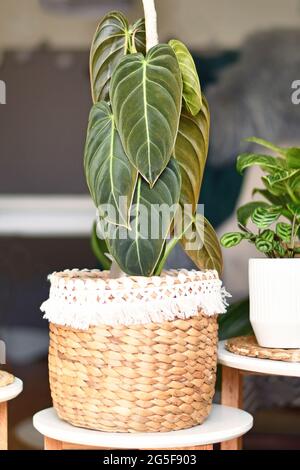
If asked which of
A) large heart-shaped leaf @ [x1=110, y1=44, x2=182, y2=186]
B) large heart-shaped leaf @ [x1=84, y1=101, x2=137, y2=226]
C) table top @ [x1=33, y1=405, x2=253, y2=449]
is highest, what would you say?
large heart-shaped leaf @ [x1=110, y1=44, x2=182, y2=186]

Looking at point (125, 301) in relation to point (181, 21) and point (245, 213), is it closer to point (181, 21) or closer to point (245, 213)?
point (245, 213)

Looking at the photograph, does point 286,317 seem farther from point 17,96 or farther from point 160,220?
point 17,96

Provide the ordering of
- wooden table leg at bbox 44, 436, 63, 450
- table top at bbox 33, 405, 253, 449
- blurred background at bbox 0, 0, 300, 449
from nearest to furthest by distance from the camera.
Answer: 1. table top at bbox 33, 405, 253, 449
2. wooden table leg at bbox 44, 436, 63, 450
3. blurred background at bbox 0, 0, 300, 449

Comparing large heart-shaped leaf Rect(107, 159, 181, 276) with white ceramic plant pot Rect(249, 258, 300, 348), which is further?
white ceramic plant pot Rect(249, 258, 300, 348)

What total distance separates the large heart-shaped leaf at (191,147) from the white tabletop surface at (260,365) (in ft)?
1.18

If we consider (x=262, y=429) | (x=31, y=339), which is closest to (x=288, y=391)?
(x=262, y=429)

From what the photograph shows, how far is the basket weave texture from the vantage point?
4.71 ft

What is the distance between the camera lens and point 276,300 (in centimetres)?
164

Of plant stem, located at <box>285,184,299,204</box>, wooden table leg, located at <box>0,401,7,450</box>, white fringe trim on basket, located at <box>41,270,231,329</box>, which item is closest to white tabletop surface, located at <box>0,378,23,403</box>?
wooden table leg, located at <box>0,401,7,450</box>

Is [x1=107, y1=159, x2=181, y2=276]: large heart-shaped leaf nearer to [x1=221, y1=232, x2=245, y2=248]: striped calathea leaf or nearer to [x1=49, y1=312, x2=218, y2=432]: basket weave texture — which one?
[x1=49, y1=312, x2=218, y2=432]: basket weave texture

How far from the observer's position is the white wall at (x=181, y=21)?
252cm

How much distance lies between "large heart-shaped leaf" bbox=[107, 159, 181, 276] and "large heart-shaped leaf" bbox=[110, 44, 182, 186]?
0.05 metres

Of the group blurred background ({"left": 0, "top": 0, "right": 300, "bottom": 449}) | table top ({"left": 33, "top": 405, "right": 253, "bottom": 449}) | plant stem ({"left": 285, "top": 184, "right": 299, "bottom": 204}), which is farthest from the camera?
blurred background ({"left": 0, "top": 0, "right": 300, "bottom": 449})

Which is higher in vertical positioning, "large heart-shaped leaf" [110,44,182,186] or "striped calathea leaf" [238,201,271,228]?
"large heart-shaped leaf" [110,44,182,186]
